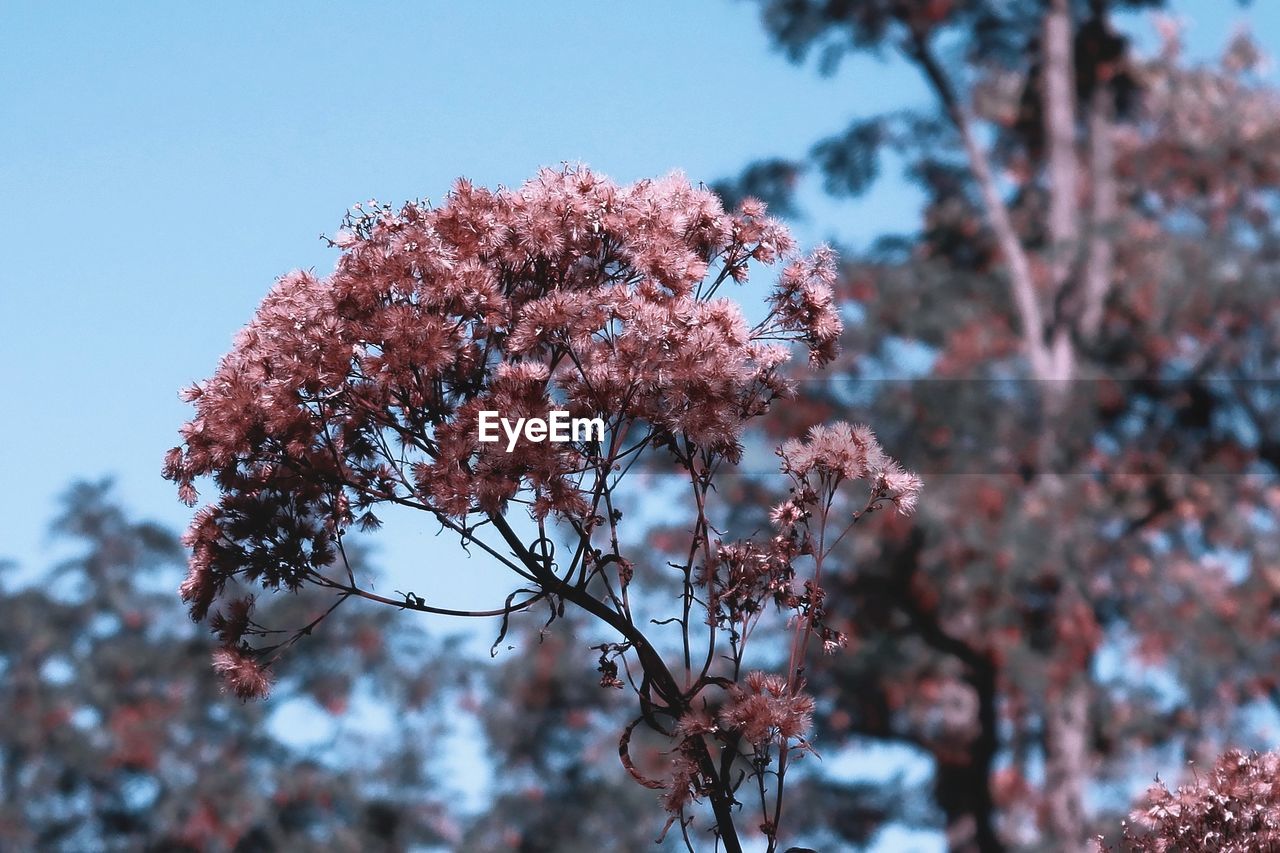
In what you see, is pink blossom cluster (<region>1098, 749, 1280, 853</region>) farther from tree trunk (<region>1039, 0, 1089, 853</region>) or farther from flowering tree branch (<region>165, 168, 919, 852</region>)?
tree trunk (<region>1039, 0, 1089, 853</region>)

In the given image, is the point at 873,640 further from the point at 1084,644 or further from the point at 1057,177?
the point at 1057,177

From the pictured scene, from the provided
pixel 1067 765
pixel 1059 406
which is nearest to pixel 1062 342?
pixel 1059 406

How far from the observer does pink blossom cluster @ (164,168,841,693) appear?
160 centimetres

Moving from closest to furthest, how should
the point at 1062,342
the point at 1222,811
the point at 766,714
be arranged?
the point at 766,714 → the point at 1222,811 → the point at 1062,342

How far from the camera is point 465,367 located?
1.67m

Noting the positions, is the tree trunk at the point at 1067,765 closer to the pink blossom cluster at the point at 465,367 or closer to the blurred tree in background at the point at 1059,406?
the blurred tree in background at the point at 1059,406

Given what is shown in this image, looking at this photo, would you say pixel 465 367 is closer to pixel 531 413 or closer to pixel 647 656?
pixel 531 413

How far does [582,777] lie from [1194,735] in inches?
99.5

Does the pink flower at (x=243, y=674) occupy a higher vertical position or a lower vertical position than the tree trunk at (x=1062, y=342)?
lower

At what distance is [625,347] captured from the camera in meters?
1.60

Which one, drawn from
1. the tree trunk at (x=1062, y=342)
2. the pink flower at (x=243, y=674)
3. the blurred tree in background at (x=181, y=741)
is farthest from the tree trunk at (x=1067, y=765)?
the pink flower at (x=243, y=674)

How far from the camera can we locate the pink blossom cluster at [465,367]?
160 cm

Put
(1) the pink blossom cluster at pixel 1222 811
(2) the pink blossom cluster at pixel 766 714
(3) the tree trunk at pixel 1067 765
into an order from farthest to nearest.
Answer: (3) the tree trunk at pixel 1067 765 → (1) the pink blossom cluster at pixel 1222 811 → (2) the pink blossom cluster at pixel 766 714

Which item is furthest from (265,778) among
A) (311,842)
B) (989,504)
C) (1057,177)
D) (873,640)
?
(1057,177)
